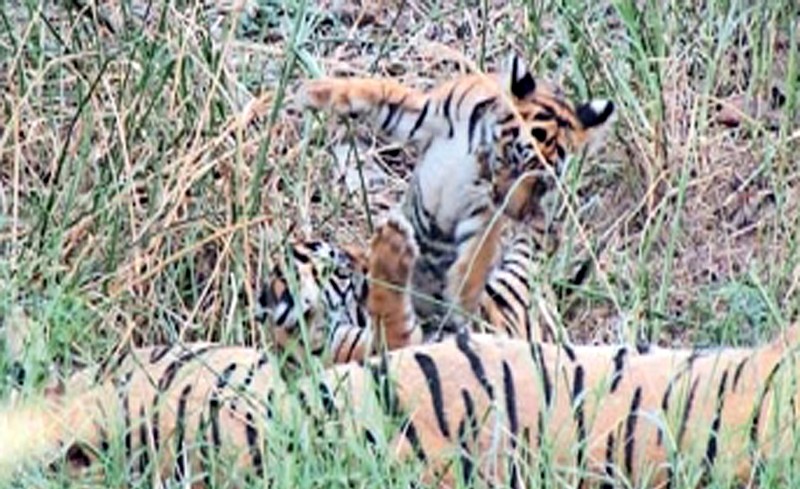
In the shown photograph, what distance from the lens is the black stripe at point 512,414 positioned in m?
3.40

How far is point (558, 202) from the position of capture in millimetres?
4496

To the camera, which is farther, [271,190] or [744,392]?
[271,190]

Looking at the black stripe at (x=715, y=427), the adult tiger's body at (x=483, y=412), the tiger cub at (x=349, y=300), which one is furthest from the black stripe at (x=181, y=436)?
the black stripe at (x=715, y=427)

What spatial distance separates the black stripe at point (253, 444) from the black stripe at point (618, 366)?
55 cm

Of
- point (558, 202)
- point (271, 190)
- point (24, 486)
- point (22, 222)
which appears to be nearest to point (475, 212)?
point (558, 202)

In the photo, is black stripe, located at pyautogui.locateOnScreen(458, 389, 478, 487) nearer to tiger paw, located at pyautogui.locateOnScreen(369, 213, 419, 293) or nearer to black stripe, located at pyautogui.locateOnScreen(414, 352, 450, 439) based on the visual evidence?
black stripe, located at pyautogui.locateOnScreen(414, 352, 450, 439)

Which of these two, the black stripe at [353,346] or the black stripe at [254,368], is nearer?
the black stripe at [254,368]

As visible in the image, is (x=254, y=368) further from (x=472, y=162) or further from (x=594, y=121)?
(x=594, y=121)

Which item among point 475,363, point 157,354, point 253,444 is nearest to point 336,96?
point 157,354

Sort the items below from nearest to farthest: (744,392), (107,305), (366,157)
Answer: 1. (744,392)
2. (107,305)
3. (366,157)

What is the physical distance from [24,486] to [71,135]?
1.38 m

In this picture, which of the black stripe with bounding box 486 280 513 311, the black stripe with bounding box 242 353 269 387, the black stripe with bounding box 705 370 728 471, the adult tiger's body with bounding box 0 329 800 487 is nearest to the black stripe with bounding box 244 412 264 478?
the adult tiger's body with bounding box 0 329 800 487

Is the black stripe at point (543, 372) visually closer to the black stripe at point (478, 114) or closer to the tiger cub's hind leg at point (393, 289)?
the tiger cub's hind leg at point (393, 289)

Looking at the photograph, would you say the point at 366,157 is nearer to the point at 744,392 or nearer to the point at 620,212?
the point at 620,212
